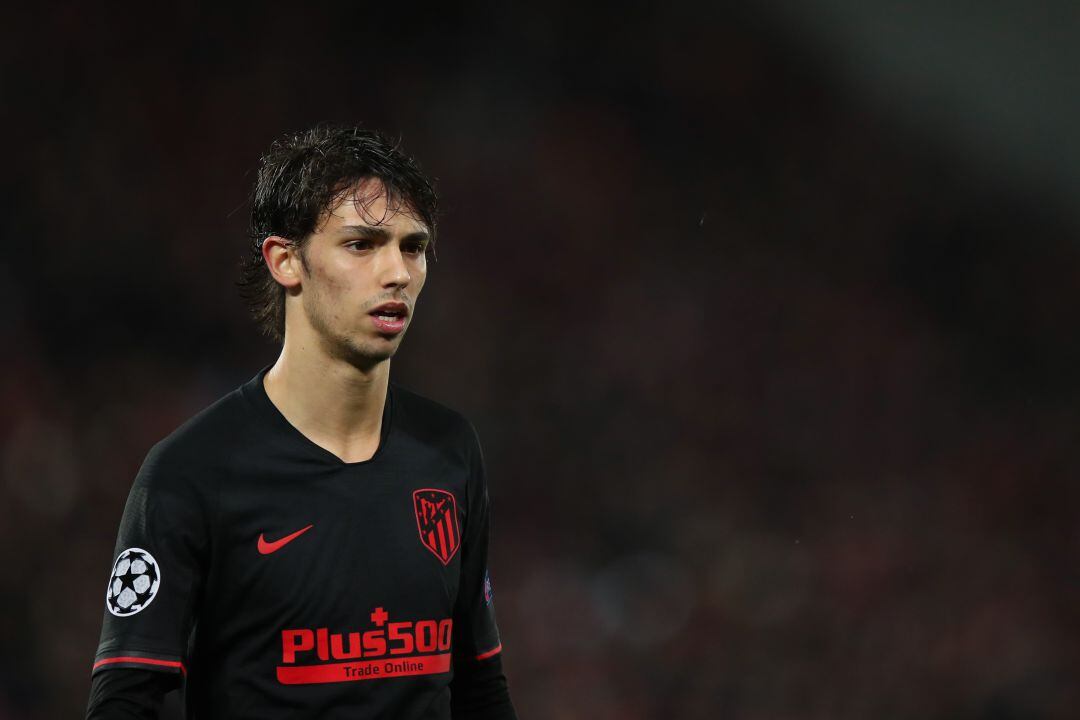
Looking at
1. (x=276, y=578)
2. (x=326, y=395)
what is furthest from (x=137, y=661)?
(x=326, y=395)

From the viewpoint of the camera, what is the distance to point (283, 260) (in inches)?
81.9

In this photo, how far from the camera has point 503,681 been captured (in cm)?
227

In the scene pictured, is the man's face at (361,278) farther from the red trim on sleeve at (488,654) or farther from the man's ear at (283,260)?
the red trim on sleeve at (488,654)

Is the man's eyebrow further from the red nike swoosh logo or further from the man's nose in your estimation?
the red nike swoosh logo

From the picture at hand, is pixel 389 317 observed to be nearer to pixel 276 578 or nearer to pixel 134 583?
pixel 276 578

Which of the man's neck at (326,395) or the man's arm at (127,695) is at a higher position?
the man's neck at (326,395)

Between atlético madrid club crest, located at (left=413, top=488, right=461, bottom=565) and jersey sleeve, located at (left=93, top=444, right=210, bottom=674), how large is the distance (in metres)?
0.35

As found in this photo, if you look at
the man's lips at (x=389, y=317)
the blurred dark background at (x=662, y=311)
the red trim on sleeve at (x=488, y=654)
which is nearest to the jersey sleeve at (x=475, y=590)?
the red trim on sleeve at (x=488, y=654)

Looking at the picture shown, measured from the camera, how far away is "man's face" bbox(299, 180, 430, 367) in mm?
1985

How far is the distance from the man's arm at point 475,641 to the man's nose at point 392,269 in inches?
16.0

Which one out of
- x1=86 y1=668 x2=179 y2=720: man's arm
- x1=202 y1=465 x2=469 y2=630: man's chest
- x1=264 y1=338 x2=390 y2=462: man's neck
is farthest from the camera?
x1=264 y1=338 x2=390 y2=462: man's neck

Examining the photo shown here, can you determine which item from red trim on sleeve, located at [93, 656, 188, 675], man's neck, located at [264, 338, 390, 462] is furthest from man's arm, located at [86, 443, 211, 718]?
man's neck, located at [264, 338, 390, 462]

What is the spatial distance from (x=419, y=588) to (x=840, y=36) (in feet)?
14.0

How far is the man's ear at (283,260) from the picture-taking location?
2062 millimetres
